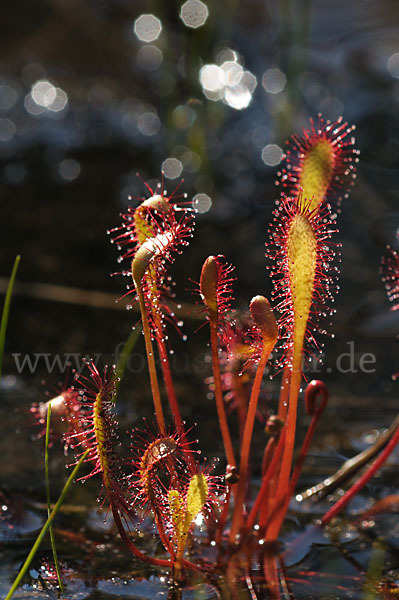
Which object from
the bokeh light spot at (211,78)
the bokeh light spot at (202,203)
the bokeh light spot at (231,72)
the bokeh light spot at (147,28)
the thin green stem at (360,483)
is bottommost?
the thin green stem at (360,483)

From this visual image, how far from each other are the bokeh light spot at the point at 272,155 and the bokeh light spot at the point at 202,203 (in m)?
0.41

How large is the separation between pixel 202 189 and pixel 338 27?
201cm

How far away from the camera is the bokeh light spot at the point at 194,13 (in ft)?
13.5

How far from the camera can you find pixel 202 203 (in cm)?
361

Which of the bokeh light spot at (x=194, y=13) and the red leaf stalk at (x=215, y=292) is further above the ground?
the bokeh light spot at (x=194, y=13)

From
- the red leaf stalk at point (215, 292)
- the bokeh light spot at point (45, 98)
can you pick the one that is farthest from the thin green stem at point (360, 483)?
the bokeh light spot at point (45, 98)

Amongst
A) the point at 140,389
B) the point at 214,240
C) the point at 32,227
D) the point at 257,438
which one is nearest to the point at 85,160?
the point at 32,227

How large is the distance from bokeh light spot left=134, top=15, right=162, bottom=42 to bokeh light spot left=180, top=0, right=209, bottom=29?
1.81 feet

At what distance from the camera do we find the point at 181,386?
258 cm

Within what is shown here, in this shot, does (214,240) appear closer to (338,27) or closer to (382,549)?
(382,549)

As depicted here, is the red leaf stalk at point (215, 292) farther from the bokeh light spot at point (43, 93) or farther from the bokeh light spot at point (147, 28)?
the bokeh light spot at point (147, 28)

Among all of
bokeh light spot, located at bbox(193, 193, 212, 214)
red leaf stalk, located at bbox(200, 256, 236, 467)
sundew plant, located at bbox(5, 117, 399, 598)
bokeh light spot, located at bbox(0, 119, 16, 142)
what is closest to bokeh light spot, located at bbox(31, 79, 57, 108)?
bokeh light spot, located at bbox(0, 119, 16, 142)

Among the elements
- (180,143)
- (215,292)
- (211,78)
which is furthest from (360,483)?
(211,78)

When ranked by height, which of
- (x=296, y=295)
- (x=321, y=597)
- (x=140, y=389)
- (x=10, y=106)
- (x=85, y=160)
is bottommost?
(x=321, y=597)
